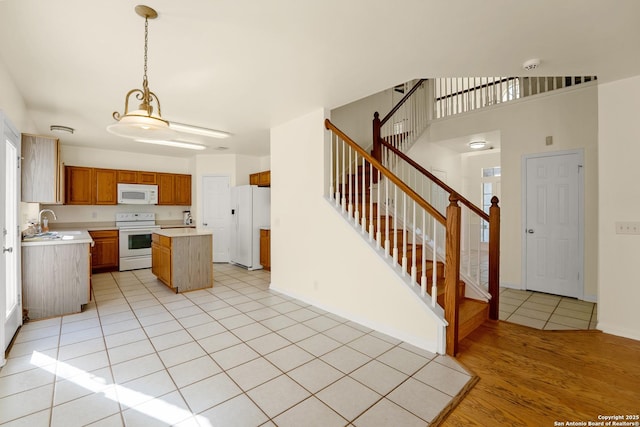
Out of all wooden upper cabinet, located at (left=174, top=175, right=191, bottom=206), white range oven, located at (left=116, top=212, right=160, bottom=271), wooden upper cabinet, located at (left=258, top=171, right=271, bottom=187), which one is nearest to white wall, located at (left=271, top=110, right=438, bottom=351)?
wooden upper cabinet, located at (left=258, top=171, right=271, bottom=187)

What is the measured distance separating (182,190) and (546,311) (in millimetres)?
7254

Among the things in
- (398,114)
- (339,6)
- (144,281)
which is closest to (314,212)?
(339,6)

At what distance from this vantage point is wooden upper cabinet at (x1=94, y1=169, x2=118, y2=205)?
5.88 metres

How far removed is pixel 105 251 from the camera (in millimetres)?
5754

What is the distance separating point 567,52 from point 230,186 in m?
6.03

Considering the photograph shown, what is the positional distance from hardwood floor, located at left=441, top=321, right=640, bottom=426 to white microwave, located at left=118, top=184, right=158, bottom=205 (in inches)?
257

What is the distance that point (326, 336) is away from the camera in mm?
2965

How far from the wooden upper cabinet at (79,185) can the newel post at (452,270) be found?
6627 mm

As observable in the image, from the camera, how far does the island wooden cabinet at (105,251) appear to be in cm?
564

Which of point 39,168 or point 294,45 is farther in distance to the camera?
point 39,168

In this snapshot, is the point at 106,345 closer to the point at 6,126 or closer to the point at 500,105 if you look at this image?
the point at 6,126

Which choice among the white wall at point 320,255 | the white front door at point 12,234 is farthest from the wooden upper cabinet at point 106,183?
the white wall at point 320,255

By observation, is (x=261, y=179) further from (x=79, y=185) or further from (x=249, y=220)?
(x=79, y=185)

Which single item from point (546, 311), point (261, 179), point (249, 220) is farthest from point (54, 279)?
point (546, 311)
